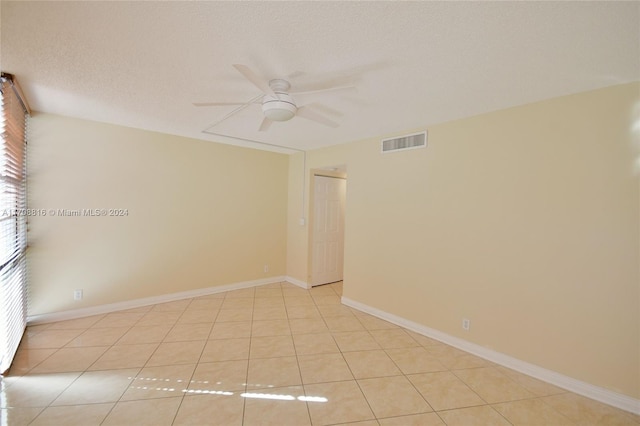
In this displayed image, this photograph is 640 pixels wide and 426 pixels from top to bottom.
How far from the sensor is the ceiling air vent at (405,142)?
320cm

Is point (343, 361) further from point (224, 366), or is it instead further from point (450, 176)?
point (450, 176)

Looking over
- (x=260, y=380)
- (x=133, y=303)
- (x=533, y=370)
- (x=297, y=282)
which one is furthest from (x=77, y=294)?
(x=533, y=370)

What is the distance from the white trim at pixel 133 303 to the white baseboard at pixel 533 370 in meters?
2.66

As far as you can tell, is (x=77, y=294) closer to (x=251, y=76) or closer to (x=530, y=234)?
(x=251, y=76)

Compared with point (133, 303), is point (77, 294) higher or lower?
higher

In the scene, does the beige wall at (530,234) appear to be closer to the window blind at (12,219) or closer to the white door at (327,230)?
the white door at (327,230)

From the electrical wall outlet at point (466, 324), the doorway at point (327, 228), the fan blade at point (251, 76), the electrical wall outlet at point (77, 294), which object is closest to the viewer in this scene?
the fan blade at point (251, 76)

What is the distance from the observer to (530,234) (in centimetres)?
244

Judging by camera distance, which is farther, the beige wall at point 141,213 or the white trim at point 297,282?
the white trim at point 297,282

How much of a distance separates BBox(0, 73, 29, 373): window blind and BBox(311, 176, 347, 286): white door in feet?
12.0

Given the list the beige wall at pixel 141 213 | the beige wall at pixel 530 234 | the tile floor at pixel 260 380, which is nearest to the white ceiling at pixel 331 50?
the beige wall at pixel 530 234

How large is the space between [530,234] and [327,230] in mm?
3256

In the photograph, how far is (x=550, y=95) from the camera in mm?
2283

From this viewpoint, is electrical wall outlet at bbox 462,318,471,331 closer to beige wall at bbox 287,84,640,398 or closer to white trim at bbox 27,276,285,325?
beige wall at bbox 287,84,640,398
